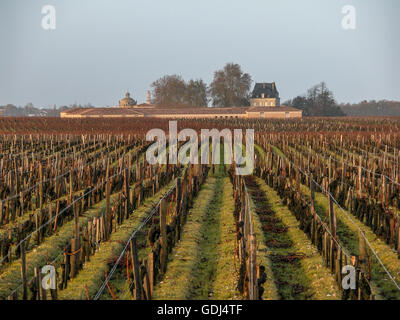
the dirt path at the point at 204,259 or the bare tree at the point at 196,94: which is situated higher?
the bare tree at the point at 196,94

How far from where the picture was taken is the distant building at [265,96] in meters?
106

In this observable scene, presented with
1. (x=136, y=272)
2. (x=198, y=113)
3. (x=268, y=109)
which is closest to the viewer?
(x=136, y=272)

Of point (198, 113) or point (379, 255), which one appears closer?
point (379, 255)

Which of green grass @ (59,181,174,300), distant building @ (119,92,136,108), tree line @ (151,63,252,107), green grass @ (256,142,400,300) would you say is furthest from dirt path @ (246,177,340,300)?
distant building @ (119,92,136,108)

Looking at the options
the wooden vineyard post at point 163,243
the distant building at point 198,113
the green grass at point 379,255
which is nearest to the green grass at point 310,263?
the green grass at point 379,255

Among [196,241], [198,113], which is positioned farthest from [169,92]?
[196,241]

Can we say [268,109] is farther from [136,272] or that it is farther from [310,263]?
[136,272]

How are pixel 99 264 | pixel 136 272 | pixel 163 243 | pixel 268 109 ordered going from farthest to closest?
1. pixel 268 109
2. pixel 99 264
3. pixel 163 243
4. pixel 136 272

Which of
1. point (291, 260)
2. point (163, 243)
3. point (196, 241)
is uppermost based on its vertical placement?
point (163, 243)

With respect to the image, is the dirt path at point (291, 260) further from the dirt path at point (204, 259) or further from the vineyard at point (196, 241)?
the dirt path at point (204, 259)

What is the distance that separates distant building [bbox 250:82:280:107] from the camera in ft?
349

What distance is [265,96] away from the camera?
352 ft

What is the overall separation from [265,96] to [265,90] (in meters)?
1.88
